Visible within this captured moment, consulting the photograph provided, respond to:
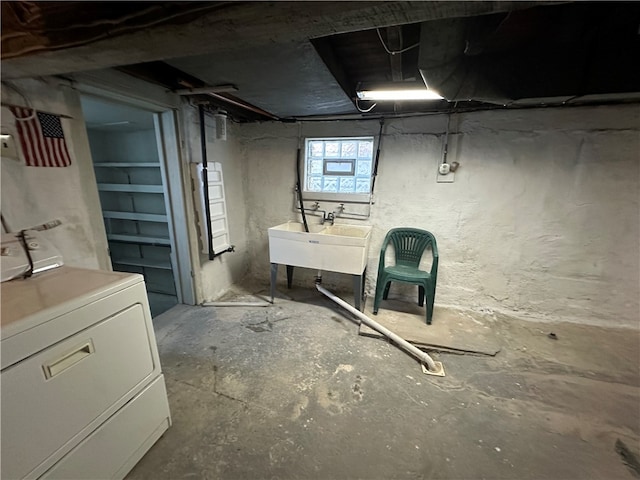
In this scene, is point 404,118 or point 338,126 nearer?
point 404,118

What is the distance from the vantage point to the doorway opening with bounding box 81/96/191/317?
11.2 feet

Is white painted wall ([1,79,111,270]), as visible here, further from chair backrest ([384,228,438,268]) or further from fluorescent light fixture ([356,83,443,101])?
chair backrest ([384,228,438,268])

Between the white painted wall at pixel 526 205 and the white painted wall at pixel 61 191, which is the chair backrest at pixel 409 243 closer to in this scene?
the white painted wall at pixel 526 205

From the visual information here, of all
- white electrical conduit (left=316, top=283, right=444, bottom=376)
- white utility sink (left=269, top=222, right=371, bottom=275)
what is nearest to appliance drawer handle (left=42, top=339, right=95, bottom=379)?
white utility sink (left=269, top=222, right=371, bottom=275)

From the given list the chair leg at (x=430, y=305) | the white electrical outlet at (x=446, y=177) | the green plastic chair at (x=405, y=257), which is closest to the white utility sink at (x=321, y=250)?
the green plastic chair at (x=405, y=257)

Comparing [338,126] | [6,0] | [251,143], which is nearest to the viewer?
[6,0]

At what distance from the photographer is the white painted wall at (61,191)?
1.41 metres

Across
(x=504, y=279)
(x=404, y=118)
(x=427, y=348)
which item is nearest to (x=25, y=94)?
(x=404, y=118)

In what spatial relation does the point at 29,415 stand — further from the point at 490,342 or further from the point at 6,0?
the point at 490,342

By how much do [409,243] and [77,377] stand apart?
279cm

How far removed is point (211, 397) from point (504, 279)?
290 centimetres

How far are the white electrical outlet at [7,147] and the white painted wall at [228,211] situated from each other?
1283 mm

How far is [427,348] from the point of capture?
230 cm

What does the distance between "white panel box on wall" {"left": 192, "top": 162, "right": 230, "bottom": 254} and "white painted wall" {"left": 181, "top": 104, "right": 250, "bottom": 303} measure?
61 millimetres
